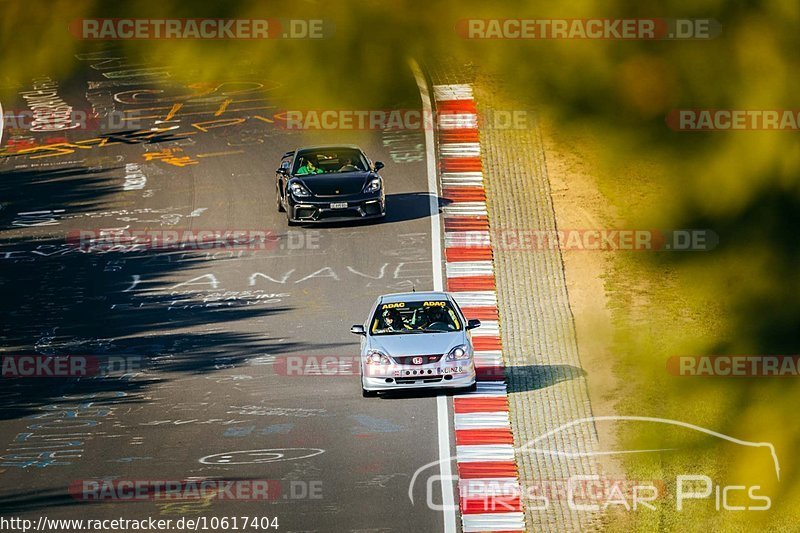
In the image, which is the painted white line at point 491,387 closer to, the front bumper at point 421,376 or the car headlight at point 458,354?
the front bumper at point 421,376

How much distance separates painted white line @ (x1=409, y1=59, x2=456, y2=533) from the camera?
18.1 m

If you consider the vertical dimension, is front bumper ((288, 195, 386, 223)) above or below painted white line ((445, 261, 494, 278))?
above

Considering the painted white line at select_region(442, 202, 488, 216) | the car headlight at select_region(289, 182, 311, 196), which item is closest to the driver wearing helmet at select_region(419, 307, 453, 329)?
the car headlight at select_region(289, 182, 311, 196)

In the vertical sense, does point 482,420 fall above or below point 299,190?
below

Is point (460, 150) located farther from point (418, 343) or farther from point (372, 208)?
point (418, 343)

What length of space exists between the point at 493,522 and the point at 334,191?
40.9 ft

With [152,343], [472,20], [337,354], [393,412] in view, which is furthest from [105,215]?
[472,20]

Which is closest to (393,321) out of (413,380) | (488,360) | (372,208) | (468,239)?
(413,380)

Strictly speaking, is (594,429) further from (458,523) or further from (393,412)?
(458,523)

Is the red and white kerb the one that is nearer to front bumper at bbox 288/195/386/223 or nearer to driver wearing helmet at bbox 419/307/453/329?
driver wearing helmet at bbox 419/307/453/329

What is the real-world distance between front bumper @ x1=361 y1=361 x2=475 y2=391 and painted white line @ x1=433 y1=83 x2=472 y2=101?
16750 millimetres

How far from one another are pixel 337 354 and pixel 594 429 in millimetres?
4725

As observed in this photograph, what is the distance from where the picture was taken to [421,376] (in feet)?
68.7

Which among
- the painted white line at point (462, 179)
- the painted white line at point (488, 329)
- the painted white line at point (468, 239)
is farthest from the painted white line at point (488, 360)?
the painted white line at point (462, 179)
